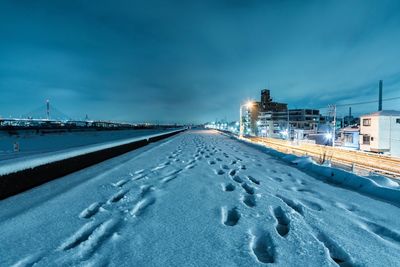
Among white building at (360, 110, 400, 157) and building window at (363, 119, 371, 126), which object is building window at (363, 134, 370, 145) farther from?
building window at (363, 119, 371, 126)

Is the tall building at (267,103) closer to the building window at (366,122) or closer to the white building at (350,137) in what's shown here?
the white building at (350,137)

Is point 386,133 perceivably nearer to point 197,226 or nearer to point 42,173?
point 197,226

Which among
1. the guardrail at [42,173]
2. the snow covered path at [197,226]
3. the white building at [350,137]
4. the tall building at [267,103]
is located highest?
the tall building at [267,103]

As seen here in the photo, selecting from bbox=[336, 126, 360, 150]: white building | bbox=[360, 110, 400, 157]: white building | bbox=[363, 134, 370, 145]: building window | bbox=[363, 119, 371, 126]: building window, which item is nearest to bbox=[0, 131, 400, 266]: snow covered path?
bbox=[360, 110, 400, 157]: white building

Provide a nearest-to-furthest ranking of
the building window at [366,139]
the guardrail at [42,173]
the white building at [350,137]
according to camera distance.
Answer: the guardrail at [42,173], the building window at [366,139], the white building at [350,137]

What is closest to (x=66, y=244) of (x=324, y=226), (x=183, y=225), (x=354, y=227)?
(x=183, y=225)

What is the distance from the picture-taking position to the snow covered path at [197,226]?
201cm

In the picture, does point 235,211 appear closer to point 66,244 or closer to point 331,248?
point 331,248

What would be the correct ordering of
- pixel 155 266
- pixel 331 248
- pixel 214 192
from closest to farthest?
pixel 155 266 → pixel 331 248 → pixel 214 192

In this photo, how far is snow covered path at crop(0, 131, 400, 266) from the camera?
2.01 metres

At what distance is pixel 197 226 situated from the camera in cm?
265

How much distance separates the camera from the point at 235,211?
3.13 meters

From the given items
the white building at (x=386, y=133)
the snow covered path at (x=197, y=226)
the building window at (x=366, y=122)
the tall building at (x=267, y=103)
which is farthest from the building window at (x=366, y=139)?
the tall building at (x=267, y=103)

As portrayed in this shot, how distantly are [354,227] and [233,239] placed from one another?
5.38 ft
